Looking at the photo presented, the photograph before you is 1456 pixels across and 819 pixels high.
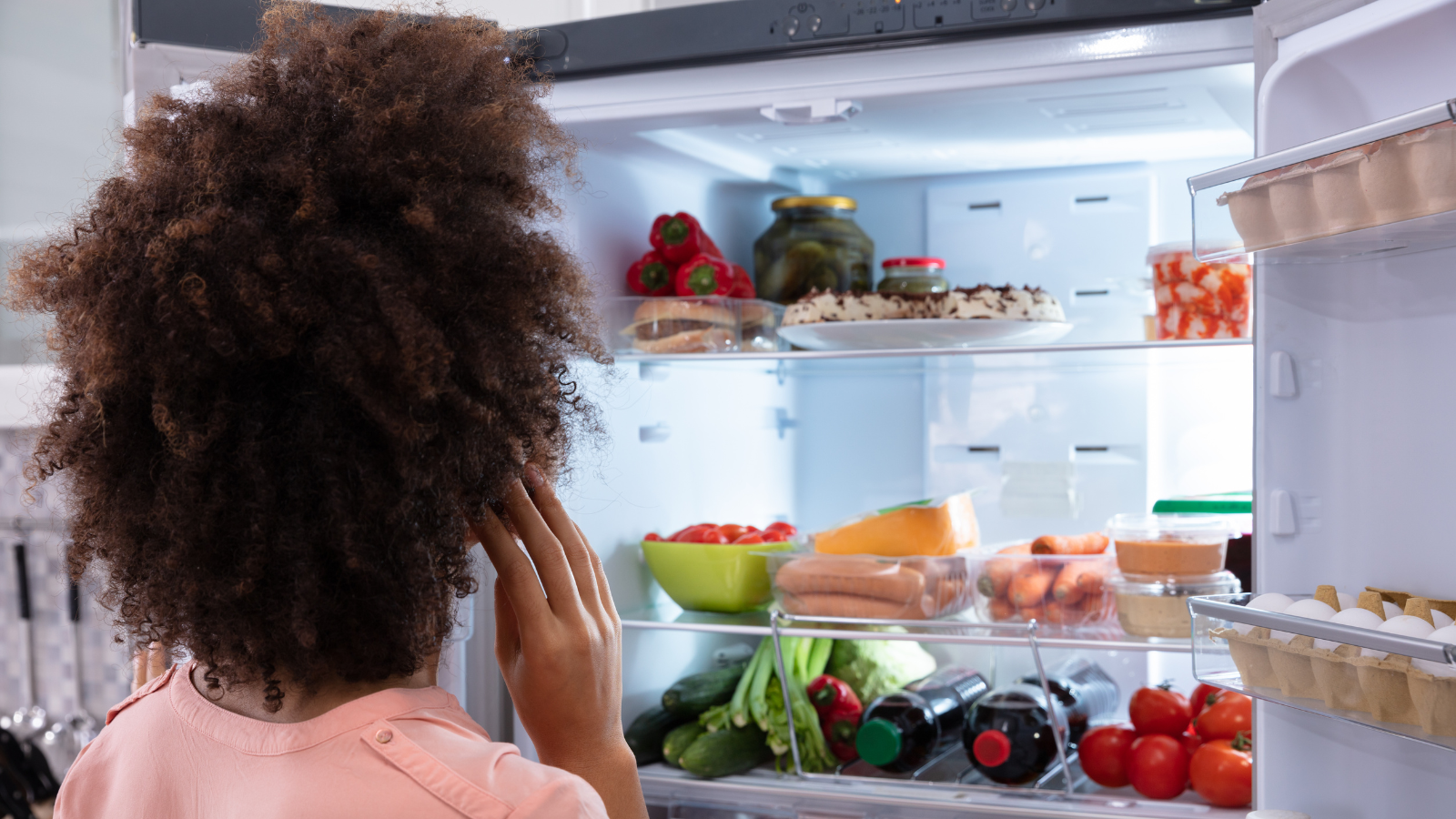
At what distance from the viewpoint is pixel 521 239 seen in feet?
2.42

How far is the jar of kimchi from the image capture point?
137 cm

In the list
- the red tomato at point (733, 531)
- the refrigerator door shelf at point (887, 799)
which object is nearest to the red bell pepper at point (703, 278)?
the red tomato at point (733, 531)

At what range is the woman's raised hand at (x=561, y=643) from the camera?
76cm

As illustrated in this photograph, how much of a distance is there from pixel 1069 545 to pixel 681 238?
2.37ft

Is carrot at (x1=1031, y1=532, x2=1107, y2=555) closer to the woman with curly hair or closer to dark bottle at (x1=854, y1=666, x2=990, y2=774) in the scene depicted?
dark bottle at (x1=854, y1=666, x2=990, y2=774)

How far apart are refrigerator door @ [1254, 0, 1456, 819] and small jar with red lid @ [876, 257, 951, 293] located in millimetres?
603

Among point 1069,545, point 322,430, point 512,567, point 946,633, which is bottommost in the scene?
point 946,633

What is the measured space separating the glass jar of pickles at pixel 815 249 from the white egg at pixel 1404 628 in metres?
0.97

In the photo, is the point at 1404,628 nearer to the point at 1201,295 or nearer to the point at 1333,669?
the point at 1333,669

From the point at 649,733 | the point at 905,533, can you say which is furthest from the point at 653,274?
the point at 649,733

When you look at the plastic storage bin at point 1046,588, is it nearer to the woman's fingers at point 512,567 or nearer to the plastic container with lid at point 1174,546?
the plastic container with lid at point 1174,546

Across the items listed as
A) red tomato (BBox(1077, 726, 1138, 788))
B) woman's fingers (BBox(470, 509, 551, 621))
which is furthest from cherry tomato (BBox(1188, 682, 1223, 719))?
woman's fingers (BBox(470, 509, 551, 621))

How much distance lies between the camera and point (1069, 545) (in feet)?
4.98

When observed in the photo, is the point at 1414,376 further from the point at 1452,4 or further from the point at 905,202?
the point at 905,202
